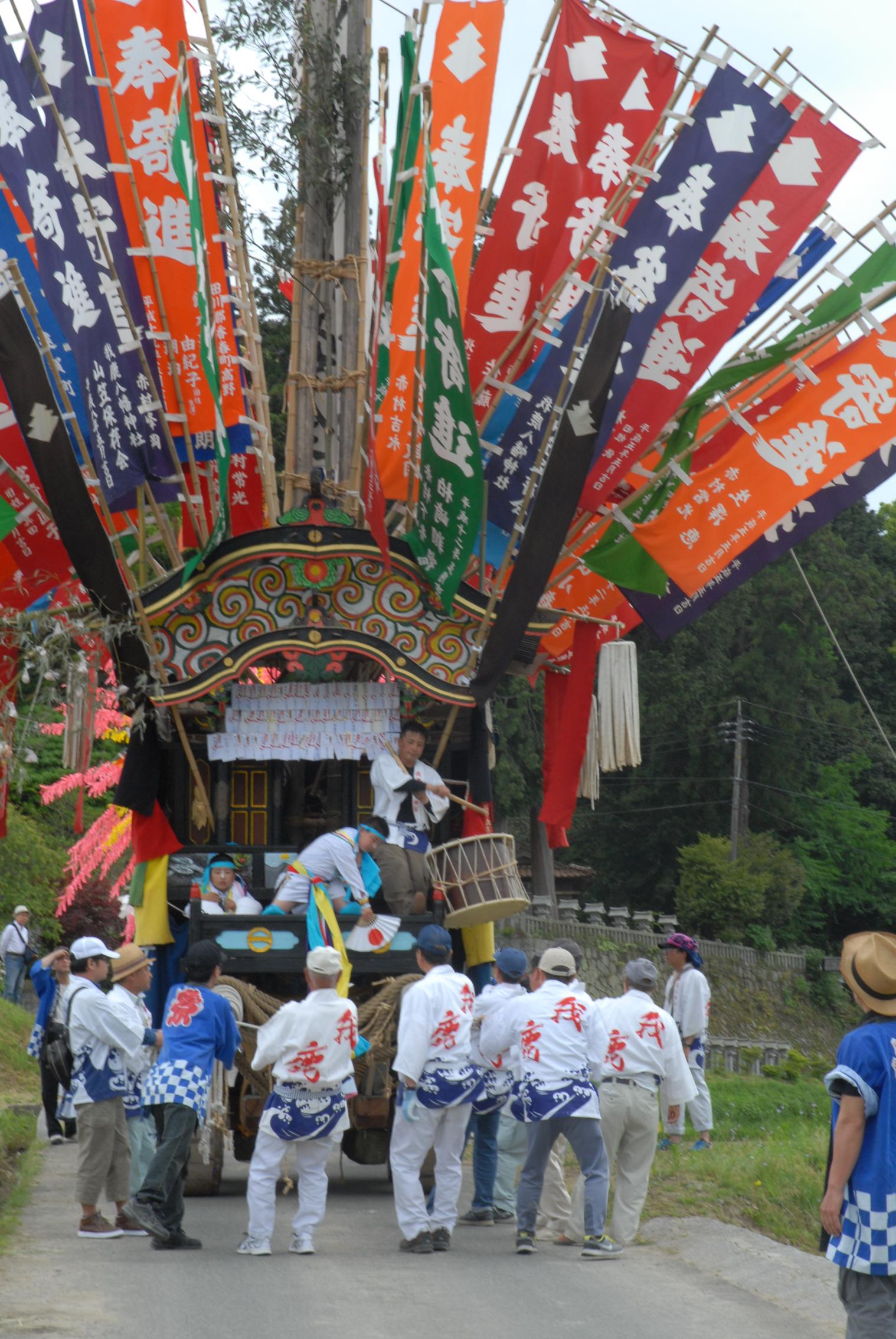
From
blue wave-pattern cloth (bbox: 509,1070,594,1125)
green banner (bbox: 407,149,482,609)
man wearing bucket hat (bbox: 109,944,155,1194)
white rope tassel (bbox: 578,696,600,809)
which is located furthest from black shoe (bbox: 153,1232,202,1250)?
white rope tassel (bbox: 578,696,600,809)

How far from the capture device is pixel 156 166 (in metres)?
11.8

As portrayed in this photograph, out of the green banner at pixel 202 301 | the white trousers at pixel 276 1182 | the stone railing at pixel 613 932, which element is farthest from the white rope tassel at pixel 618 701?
the stone railing at pixel 613 932

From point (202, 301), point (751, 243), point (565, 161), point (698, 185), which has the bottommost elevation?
point (202, 301)

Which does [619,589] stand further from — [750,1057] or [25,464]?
[750,1057]

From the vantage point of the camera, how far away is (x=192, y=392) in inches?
463

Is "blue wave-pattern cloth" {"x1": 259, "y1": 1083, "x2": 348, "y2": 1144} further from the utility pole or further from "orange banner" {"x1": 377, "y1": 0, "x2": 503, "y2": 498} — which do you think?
the utility pole

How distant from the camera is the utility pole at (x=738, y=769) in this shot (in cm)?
4288

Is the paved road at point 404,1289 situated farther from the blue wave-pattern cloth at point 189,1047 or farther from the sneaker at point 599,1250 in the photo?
the blue wave-pattern cloth at point 189,1047

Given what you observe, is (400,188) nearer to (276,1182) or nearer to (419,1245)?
(276,1182)

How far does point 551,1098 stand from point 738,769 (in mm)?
35326

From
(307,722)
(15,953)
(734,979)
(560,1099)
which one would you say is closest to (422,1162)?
(560,1099)

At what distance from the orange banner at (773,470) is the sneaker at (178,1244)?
19.6 feet

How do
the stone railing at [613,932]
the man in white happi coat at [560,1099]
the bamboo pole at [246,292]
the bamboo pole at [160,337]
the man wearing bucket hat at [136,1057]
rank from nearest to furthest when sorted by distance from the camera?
the man in white happi coat at [560,1099]
the man wearing bucket hat at [136,1057]
the bamboo pole at [160,337]
the bamboo pole at [246,292]
the stone railing at [613,932]

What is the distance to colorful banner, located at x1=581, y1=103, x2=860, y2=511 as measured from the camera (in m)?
12.3
